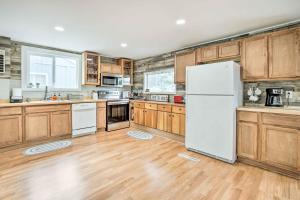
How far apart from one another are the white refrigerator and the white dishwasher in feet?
8.52

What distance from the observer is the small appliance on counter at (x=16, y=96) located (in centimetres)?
351

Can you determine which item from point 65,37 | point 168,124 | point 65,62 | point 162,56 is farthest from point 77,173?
point 162,56

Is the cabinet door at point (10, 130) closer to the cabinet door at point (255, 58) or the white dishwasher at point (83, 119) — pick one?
the white dishwasher at point (83, 119)

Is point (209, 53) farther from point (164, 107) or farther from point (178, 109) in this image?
point (164, 107)

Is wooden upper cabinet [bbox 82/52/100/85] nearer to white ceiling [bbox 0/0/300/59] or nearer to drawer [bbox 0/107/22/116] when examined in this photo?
white ceiling [bbox 0/0/300/59]

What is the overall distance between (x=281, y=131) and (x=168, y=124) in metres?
2.27

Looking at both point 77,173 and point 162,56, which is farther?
point 162,56

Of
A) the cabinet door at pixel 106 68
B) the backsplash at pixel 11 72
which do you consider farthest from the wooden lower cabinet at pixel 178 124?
the backsplash at pixel 11 72

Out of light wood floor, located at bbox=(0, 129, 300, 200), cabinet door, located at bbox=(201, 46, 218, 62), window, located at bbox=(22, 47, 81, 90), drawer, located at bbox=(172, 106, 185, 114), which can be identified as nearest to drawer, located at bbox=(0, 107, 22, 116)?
light wood floor, located at bbox=(0, 129, 300, 200)

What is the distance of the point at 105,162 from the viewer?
8.65ft

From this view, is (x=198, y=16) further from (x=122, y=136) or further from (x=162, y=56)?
(x=122, y=136)

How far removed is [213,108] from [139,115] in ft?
8.51

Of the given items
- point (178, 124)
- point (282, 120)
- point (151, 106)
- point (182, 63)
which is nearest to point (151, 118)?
point (151, 106)

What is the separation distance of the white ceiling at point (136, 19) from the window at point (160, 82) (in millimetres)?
1299
